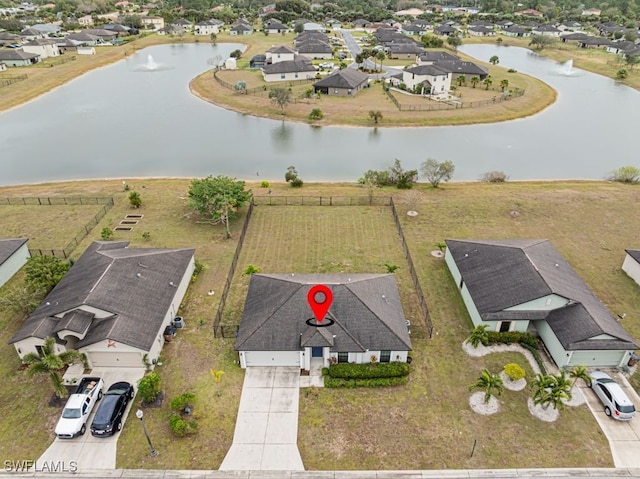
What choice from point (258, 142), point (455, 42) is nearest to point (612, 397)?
point (258, 142)

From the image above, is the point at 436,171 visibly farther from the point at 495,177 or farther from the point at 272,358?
the point at 272,358

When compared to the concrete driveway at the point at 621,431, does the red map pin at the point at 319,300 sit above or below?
above

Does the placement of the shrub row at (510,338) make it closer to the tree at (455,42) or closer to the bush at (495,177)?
the bush at (495,177)

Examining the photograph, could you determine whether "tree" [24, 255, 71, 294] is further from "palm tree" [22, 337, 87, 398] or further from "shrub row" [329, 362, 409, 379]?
"shrub row" [329, 362, 409, 379]

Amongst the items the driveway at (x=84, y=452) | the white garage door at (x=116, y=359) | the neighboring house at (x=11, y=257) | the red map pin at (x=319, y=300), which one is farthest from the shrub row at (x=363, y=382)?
the neighboring house at (x=11, y=257)

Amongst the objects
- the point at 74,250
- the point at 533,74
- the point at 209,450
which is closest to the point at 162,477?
the point at 209,450

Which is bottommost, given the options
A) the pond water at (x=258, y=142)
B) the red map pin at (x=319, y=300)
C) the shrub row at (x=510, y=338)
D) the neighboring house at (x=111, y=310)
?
the pond water at (x=258, y=142)

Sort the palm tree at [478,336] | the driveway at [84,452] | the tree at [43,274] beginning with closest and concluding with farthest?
1. the driveway at [84,452]
2. the palm tree at [478,336]
3. the tree at [43,274]
